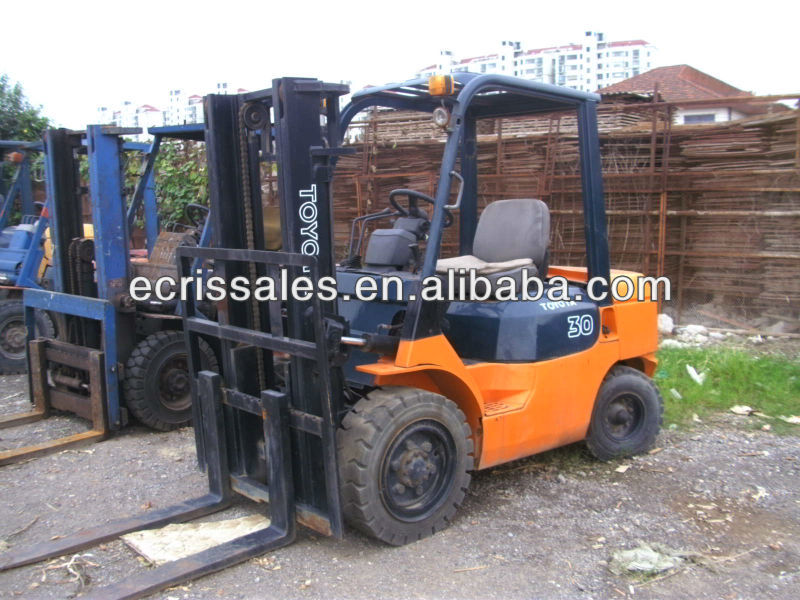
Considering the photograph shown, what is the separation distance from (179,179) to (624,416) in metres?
10.2

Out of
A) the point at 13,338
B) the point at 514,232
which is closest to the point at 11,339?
the point at 13,338

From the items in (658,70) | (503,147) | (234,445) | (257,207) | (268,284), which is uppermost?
(658,70)

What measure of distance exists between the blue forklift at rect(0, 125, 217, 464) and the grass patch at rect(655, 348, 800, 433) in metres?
4.35

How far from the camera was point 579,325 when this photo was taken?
4.78 meters

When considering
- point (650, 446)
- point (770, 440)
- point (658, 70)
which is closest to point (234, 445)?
point (650, 446)

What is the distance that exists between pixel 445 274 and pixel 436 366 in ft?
2.28

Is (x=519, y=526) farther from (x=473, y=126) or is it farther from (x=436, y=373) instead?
(x=473, y=126)

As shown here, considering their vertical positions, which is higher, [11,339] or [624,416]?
[11,339]

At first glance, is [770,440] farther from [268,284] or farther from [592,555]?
[268,284]

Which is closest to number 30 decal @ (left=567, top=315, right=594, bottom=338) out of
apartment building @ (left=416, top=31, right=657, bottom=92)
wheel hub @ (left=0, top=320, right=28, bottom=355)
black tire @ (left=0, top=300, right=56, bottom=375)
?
black tire @ (left=0, top=300, right=56, bottom=375)

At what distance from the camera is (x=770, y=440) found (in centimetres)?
577

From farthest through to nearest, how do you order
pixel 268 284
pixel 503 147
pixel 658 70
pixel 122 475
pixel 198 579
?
pixel 658 70, pixel 503 147, pixel 122 475, pixel 268 284, pixel 198 579

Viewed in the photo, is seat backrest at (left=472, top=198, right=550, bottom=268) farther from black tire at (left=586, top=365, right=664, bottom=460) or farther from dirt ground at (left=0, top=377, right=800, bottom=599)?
dirt ground at (left=0, top=377, right=800, bottom=599)

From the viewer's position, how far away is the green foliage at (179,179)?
1293cm
